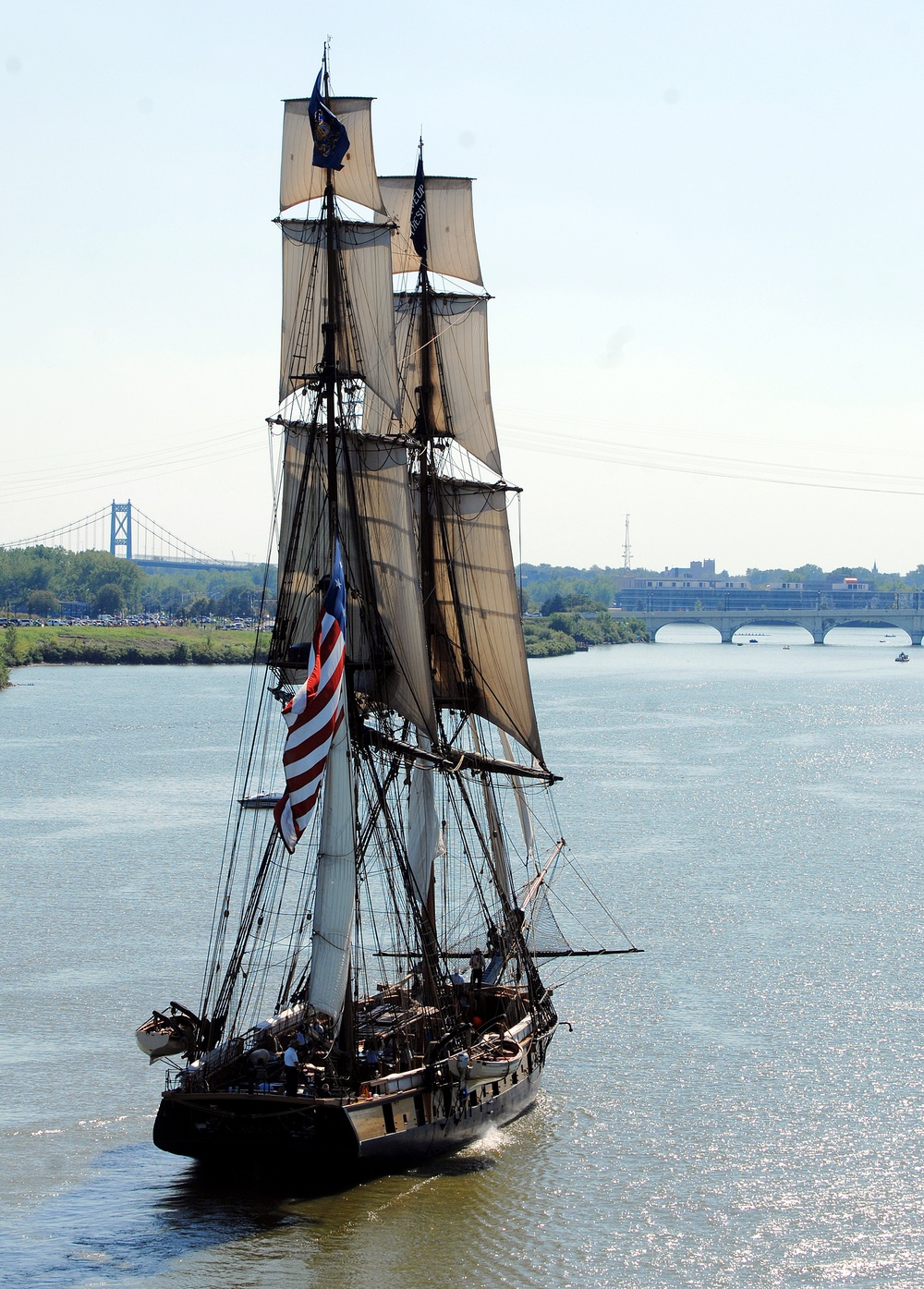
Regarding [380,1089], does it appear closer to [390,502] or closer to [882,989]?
[390,502]

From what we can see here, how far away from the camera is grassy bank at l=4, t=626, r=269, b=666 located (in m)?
155

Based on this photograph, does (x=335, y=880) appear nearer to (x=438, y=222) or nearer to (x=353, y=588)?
(x=353, y=588)

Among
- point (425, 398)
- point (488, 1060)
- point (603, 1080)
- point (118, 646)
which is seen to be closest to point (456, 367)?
point (425, 398)

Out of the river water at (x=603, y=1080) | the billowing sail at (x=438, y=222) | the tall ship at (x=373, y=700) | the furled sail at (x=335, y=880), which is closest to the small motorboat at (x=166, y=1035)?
the tall ship at (x=373, y=700)

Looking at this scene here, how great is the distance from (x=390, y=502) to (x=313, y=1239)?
46.3 feet

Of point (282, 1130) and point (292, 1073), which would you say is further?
point (292, 1073)

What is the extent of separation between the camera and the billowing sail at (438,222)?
3950 cm

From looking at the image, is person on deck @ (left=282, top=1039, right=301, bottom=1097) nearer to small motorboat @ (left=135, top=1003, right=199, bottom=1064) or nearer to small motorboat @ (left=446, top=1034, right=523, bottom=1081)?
small motorboat @ (left=135, top=1003, right=199, bottom=1064)

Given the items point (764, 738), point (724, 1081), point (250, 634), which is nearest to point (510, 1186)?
point (724, 1081)

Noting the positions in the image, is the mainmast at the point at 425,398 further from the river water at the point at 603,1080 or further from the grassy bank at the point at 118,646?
the grassy bank at the point at 118,646

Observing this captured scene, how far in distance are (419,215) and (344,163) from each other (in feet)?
26.2

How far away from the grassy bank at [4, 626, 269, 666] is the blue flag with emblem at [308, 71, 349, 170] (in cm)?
11663

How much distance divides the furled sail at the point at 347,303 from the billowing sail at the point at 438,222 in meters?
7.71

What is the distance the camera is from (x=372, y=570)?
31812 mm
